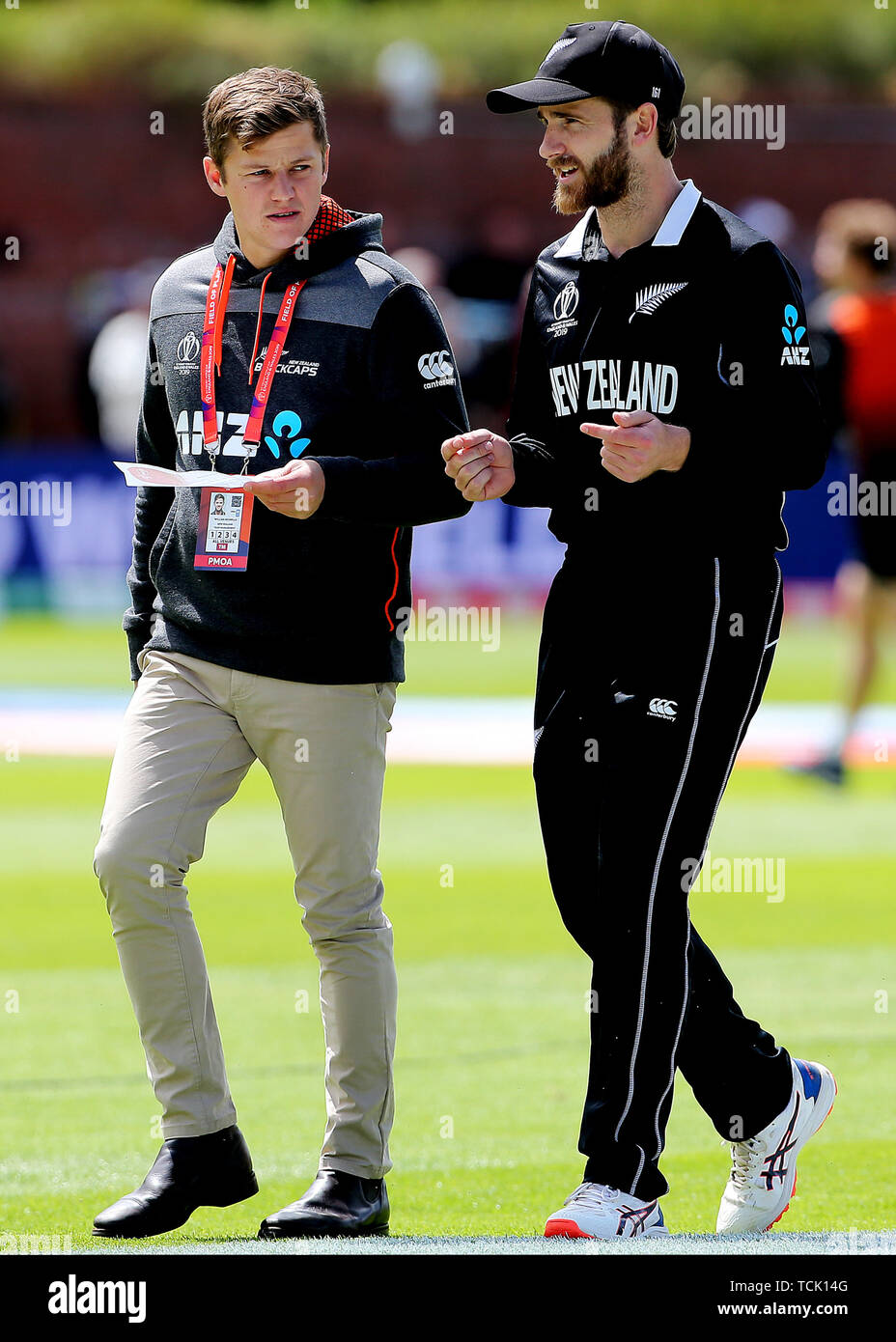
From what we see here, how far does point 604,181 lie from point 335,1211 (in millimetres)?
2219

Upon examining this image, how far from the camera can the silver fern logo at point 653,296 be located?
433cm

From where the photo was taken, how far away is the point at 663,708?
4.28m

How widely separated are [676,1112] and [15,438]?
21573 mm

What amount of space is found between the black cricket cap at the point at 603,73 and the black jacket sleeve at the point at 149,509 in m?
1.02

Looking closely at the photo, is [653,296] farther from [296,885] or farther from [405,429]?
[296,885]

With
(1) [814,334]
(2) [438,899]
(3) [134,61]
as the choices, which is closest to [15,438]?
(3) [134,61]

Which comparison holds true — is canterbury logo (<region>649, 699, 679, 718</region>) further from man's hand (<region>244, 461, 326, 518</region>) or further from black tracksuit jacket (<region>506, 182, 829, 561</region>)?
man's hand (<region>244, 461, 326, 518</region>)

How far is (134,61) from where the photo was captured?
108ft

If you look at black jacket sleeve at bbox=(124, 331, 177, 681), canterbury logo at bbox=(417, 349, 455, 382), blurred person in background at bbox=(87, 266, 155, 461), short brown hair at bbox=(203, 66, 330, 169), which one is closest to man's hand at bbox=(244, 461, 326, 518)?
canterbury logo at bbox=(417, 349, 455, 382)

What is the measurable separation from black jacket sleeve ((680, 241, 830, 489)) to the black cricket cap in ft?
1.35

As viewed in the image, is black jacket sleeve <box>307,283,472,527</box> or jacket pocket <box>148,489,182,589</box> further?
jacket pocket <box>148,489,182,589</box>

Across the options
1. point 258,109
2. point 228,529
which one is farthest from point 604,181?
point 228,529

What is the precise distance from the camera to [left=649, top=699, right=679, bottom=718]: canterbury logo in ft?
14.0

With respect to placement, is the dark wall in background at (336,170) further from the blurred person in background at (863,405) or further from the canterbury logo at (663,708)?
the canterbury logo at (663,708)
